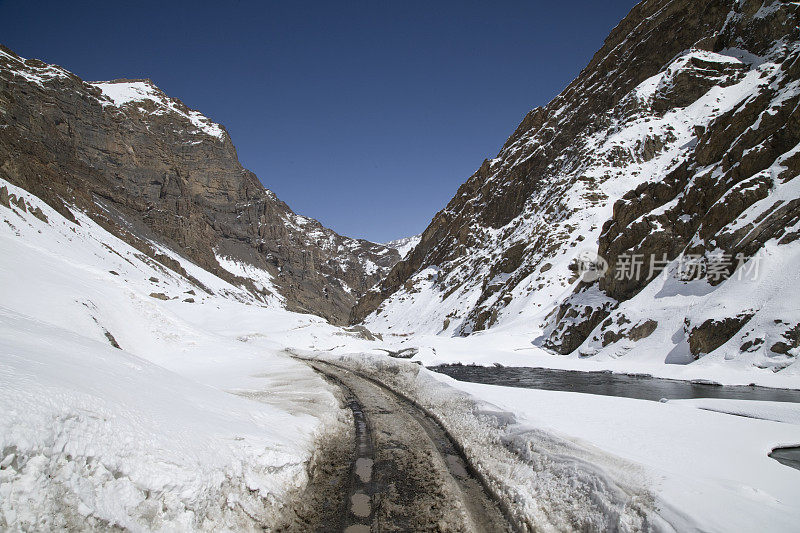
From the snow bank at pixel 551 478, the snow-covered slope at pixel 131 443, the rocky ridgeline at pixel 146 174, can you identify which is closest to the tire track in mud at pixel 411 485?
the snow bank at pixel 551 478

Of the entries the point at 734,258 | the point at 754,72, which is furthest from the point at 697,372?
the point at 754,72

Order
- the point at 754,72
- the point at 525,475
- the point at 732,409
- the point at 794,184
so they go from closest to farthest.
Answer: the point at 525,475 < the point at 732,409 < the point at 794,184 < the point at 754,72

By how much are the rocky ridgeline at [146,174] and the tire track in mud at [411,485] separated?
66.1m

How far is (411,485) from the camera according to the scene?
5945mm

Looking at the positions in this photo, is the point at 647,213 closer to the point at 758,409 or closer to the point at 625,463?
the point at 758,409

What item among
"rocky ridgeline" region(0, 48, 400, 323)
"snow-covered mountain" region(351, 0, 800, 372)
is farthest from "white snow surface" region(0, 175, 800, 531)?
"rocky ridgeline" region(0, 48, 400, 323)

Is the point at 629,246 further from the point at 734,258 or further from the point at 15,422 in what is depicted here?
the point at 15,422

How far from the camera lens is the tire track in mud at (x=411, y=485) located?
16.2ft

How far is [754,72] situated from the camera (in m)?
47.3

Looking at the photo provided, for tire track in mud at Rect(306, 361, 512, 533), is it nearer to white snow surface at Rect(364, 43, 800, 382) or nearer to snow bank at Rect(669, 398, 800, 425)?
snow bank at Rect(669, 398, 800, 425)

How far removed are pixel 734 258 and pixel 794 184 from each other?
16.6ft

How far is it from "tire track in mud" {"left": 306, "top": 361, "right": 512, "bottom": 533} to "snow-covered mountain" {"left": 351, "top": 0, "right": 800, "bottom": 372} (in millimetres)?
17817

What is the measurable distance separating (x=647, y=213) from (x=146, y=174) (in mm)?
140260

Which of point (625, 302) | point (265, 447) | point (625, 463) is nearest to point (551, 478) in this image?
point (625, 463)
